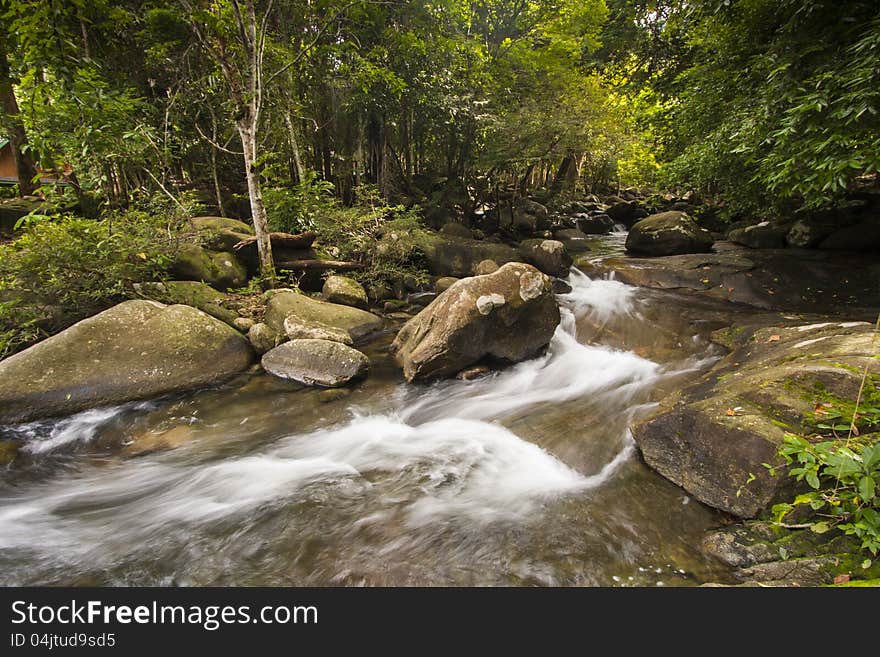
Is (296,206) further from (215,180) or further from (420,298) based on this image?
(420,298)

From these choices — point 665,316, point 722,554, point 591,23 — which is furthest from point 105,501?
point 591,23

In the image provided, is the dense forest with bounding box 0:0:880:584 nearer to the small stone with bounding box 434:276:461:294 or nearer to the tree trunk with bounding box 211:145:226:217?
the small stone with bounding box 434:276:461:294

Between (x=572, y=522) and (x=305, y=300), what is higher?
(x=305, y=300)

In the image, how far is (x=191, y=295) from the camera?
6.51 meters

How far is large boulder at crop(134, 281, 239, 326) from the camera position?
6.15 metres

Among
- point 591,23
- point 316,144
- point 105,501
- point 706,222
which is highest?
point 591,23

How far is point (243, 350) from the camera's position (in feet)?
19.0

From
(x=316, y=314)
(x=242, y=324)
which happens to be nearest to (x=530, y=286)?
(x=316, y=314)

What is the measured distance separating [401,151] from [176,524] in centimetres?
1351

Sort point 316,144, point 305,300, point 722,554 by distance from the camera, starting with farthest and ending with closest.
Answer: point 316,144 → point 305,300 → point 722,554

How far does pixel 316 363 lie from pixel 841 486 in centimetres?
529

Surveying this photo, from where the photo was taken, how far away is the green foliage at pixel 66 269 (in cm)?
497

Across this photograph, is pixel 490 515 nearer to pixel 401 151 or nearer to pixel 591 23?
pixel 401 151
